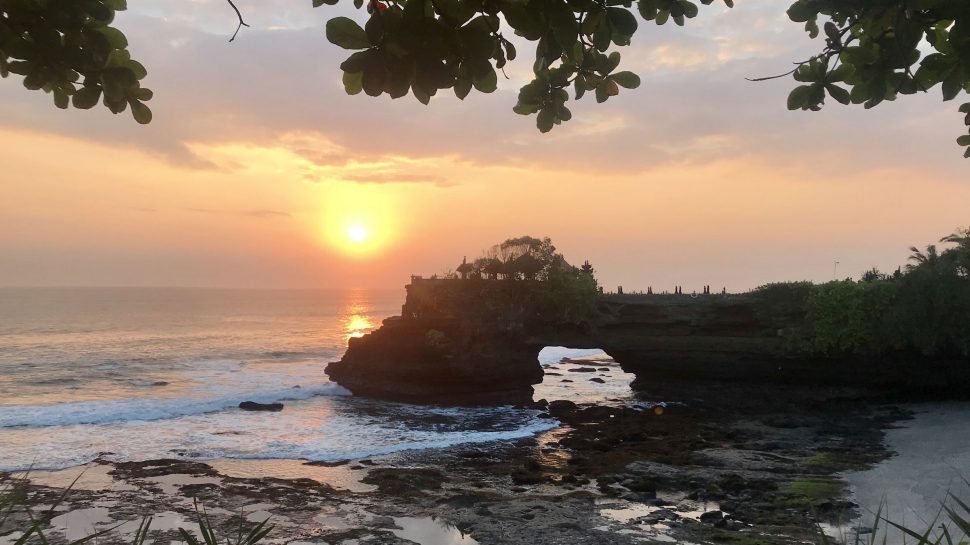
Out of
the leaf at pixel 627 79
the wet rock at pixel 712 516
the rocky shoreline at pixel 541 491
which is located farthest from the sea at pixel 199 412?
the leaf at pixel 627 79

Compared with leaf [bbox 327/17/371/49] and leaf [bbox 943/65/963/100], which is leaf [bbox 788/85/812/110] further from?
leaf [bbox 327/17/371/49]

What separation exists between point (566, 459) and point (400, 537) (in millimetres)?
8941

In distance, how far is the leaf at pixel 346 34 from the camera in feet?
9.91

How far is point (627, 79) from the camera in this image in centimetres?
433

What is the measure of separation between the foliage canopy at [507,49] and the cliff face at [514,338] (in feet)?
98.9

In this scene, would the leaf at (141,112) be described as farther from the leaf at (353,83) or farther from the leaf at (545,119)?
the leaf at (545,119)

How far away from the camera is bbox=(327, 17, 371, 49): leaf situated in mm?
3020

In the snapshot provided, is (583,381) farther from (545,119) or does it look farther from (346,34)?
(346,34)

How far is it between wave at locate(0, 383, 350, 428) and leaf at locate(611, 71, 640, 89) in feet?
101

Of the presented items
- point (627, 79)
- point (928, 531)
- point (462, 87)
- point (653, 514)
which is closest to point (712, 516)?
point (653, 514)

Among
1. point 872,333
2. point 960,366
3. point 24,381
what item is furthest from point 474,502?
point 24,381

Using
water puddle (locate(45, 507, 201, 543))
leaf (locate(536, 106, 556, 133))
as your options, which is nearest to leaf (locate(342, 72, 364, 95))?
leaf (locate(536, 106, 556, 133))

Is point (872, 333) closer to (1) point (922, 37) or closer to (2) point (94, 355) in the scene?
(1) point (922, 37)

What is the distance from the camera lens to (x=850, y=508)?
48.2ft
